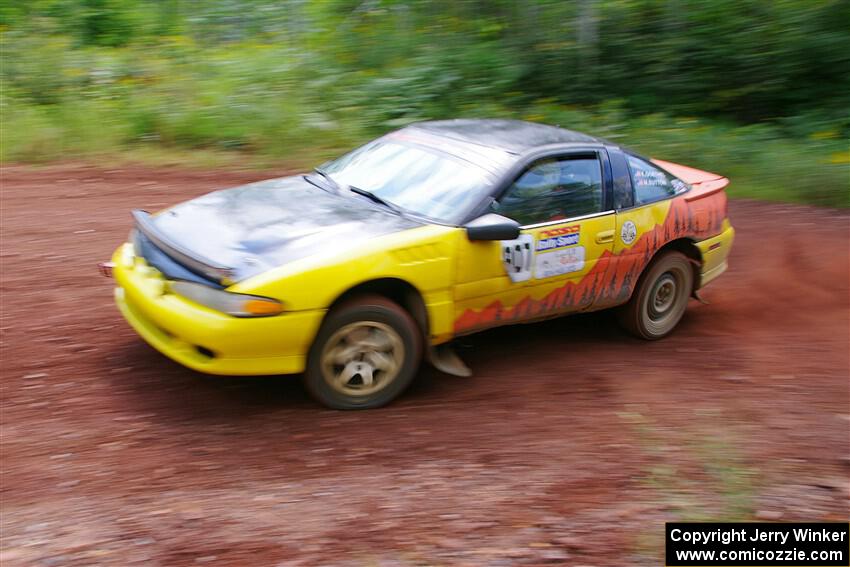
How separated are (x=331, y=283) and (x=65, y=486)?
1.64m

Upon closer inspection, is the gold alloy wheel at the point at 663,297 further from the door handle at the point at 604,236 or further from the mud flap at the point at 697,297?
the door handle at the point at 604,236

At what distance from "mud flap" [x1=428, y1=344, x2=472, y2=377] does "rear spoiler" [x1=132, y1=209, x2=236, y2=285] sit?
1.44 metres

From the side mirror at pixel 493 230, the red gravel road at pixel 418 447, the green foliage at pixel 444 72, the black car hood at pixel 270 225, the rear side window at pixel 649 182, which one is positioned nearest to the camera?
the red gravel road at pixel 418 447

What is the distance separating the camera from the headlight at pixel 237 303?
4.43m

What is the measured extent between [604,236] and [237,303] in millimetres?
2657

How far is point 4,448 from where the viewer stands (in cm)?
433

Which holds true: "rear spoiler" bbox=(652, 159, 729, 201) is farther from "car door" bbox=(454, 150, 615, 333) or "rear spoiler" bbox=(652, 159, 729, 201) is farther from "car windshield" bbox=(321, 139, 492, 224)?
"car windshield" bbox=(321, 139, 492, 224)

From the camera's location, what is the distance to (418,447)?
184 inches

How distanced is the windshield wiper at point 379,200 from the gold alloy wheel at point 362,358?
32.9 inches

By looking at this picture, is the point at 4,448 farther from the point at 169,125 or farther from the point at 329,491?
the point at 169,125

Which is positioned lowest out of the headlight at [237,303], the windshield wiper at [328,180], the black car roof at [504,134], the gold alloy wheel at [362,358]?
the gold alloy wheel at [362,358]

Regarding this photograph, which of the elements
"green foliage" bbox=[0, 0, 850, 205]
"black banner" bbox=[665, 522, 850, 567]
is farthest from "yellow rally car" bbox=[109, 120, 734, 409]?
"green foliage" bbox=[0, 0, 850, 205]

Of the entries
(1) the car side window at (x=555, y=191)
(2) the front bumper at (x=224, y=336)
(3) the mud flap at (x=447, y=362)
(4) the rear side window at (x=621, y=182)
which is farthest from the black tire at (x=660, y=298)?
(2) the front bumper at (x=224, y=336)

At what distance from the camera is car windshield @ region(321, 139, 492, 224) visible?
5320 millimetres
